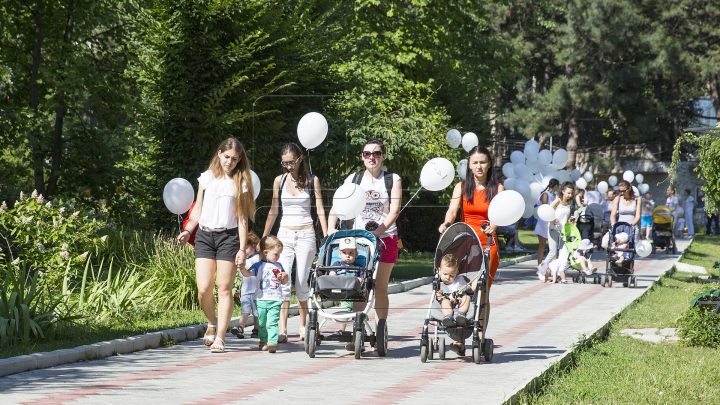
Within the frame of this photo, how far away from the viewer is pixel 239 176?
7.69m

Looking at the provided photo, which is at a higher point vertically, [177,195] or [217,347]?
[177,195]

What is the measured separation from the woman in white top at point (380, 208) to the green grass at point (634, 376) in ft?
6.49

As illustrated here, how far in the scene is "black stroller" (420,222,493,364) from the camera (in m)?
7.11

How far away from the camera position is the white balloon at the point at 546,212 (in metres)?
14.7

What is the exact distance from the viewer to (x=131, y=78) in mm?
14852

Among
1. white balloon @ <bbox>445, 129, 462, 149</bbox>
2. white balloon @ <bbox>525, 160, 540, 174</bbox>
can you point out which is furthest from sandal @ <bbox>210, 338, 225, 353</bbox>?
white balloon @ <bbox>525, 160, 540, 174</bbox>

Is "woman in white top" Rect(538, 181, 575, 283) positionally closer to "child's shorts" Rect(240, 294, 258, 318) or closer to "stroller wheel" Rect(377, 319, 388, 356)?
"child's shorts" Rect(240, 294, 258, 318)

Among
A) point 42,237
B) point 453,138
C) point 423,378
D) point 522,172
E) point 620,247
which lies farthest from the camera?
point 522,172

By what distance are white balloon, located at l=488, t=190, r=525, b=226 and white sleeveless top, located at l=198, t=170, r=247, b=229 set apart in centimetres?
240

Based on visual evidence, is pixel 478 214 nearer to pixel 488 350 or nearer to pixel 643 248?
pixel 488 350

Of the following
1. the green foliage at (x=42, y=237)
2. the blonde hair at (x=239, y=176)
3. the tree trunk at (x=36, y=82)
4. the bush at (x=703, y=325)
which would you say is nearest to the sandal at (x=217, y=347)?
the blonde hair at (x=239, y=176)

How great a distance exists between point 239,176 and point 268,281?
1.06 metres

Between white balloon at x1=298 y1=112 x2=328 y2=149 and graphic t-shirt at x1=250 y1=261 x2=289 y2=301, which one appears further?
white balloon at x1=298 y1=112 x2=328 y2=149

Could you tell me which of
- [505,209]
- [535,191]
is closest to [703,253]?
[535,191]
